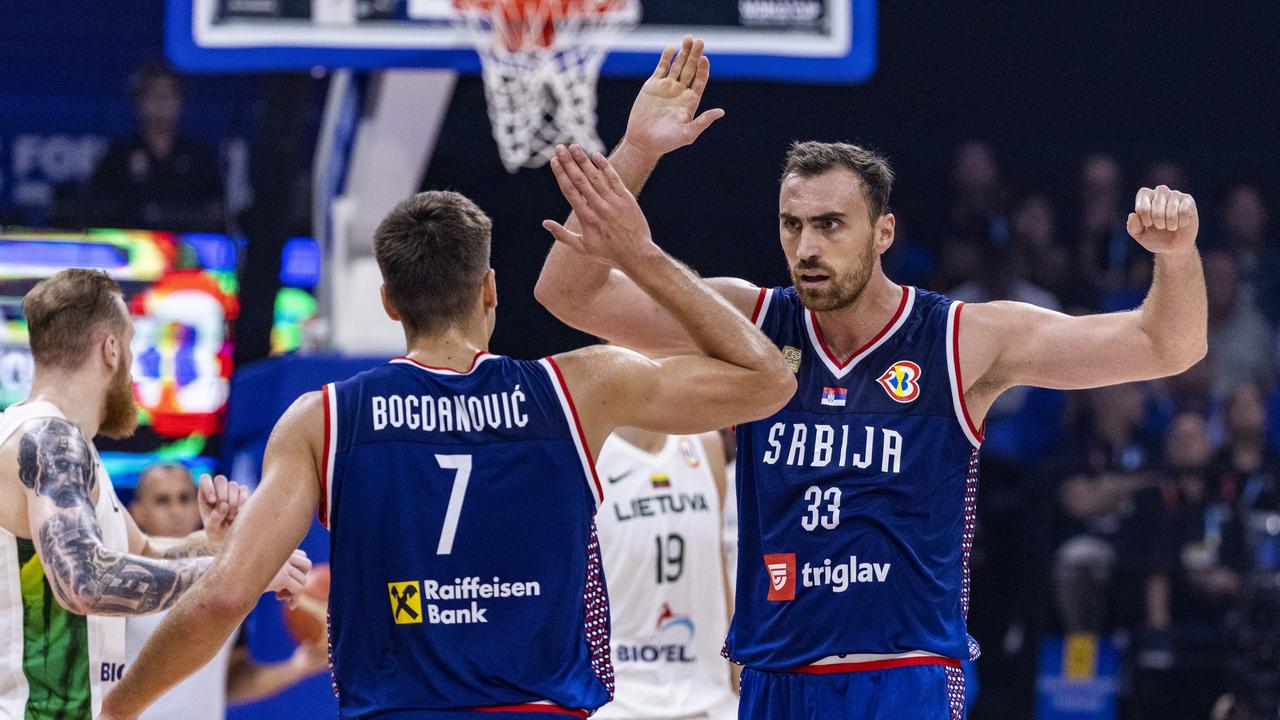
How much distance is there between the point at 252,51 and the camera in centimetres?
811

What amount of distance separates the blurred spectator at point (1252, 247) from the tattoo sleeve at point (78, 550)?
10052 mm

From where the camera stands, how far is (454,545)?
11.7ft

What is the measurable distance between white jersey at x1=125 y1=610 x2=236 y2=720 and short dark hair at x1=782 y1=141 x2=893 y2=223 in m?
2.95

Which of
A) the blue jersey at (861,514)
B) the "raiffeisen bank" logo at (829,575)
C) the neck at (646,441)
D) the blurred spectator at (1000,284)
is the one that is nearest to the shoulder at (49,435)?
the blue jersey at (861,514)

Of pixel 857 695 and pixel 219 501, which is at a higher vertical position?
pixel 219 501

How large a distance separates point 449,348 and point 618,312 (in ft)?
2.83

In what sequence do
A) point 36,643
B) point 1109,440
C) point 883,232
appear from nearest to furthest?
point 36,643, point 883,232, point 1109,440

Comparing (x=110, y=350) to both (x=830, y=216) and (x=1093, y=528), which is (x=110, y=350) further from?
(x=1093, y=528)

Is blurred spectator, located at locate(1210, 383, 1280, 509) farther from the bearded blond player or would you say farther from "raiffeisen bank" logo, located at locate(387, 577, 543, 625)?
"raiffeisen bank" logo, located at locate(387, 577, 543, 625)

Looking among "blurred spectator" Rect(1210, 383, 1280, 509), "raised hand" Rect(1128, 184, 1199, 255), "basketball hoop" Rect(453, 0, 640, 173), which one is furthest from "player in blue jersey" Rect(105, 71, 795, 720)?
"blurred spectator" Rect(1210, 383, 1280, 509)

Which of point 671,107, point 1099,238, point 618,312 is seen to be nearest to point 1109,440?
point 1099,238

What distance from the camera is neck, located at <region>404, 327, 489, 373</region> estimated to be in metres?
3.73

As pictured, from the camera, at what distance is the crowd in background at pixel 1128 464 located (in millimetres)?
10078

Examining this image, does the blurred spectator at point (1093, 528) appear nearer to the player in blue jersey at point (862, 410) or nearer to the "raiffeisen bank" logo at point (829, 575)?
the player in blue jersey at point (862, 410)
